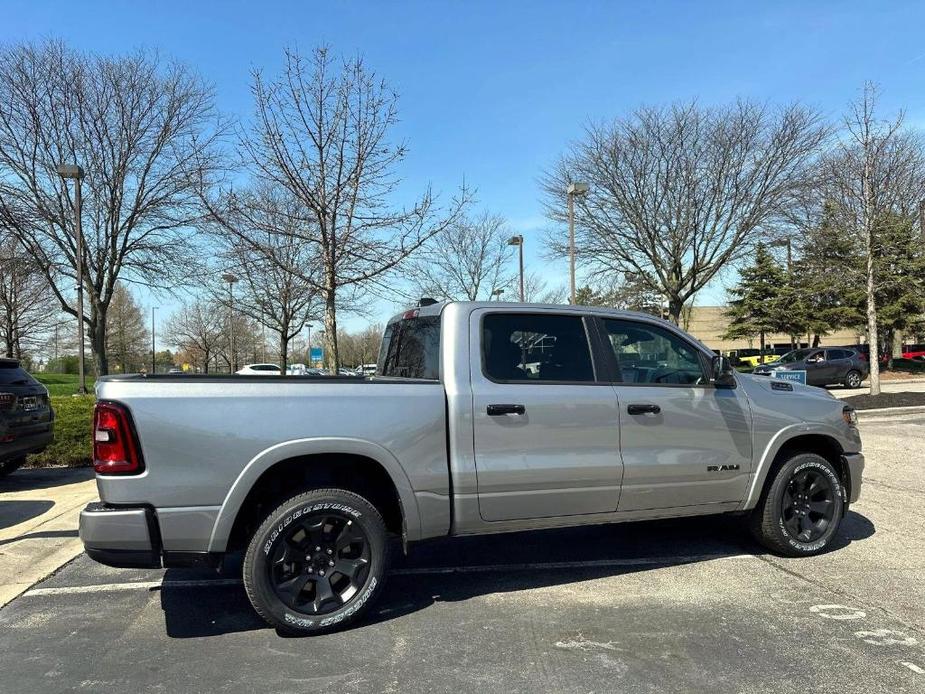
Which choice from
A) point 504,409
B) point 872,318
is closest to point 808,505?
point 504,409

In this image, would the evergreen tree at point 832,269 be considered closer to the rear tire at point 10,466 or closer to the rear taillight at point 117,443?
the rear taillight at point 117,443

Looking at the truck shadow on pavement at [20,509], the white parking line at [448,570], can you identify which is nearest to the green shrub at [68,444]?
the truck shadow on pavement at [20,509]

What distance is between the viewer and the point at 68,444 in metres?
9.02

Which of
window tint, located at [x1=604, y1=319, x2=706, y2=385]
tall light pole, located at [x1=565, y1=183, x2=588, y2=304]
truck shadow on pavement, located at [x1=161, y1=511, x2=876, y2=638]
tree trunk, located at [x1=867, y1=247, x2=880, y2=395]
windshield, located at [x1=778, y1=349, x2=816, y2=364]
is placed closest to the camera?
truck shadow on pavement, located at [x1=161, y1=511, x2=876, y2=638]

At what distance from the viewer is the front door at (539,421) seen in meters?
4.03

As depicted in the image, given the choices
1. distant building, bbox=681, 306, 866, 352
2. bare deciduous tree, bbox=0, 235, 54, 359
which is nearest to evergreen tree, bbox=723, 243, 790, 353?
distant building, bbox=681, 306, 866, 352

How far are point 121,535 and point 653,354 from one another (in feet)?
11.5

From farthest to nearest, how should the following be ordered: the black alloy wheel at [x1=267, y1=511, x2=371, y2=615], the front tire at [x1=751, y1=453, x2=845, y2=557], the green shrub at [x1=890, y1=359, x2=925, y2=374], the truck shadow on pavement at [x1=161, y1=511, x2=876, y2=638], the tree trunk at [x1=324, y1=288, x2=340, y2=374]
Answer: the green shrub at [x1=890, y1=359, x2=925, y2=374], the tree trunk at [x1=324, y1=288, x2=340, y2=374], the front tire at [x1=751, y1=453, x2=845, y2=557], the truck shadow on pavement at [x1=161, y1=511, x2=876, y2=638], the black alloy wheel at [x1=267, y1=511, x2=371, y2=615]

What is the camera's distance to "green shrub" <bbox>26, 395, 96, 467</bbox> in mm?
8938

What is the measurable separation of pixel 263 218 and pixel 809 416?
28.8 ft

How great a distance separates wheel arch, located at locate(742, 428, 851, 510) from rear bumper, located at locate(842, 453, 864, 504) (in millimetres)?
13

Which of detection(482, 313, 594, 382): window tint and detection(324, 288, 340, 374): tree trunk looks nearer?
detection(482, 313, 594, 382): window tint

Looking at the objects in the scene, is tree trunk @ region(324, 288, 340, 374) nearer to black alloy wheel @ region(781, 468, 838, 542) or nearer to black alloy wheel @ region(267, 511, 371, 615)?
black alloy wheel @ region(267, 511, 371, 615)

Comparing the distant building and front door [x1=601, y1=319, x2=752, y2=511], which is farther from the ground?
the distant building
